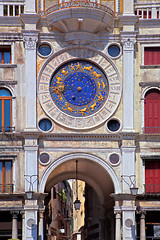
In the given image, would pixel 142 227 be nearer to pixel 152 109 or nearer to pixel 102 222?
pixel 152 109

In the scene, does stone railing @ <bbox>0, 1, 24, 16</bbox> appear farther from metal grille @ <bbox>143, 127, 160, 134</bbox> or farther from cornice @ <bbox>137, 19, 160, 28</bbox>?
metal grille @ <bbox>143, 127, 160, 134</bbox>

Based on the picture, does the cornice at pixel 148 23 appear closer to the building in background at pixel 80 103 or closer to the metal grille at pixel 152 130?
the building in background at pixel 80 103

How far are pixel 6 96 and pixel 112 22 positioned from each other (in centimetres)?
791

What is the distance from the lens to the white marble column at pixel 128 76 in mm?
41531

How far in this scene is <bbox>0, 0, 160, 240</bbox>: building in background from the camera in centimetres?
4097

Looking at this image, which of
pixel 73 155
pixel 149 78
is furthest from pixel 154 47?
pixel 73 155

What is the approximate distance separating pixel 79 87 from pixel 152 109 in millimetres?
4659

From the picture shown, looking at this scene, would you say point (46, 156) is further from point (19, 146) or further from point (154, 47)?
point (154, 47)

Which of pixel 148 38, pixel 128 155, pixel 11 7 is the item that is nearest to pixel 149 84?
pixel 148 38

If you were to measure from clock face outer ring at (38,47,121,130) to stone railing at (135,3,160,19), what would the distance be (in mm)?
3648

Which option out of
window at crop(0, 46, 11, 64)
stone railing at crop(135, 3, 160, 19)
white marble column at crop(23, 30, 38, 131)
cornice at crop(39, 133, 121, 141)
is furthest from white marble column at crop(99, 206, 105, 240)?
stone railing at crop(135, 3, 160, 19)

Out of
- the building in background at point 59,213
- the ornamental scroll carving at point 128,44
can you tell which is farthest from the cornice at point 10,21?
the building in background at point 59,213

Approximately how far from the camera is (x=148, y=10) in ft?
Answer: 141

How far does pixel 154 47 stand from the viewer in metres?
42.5
